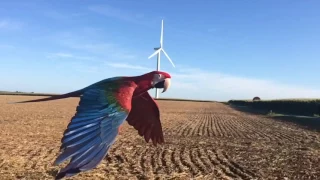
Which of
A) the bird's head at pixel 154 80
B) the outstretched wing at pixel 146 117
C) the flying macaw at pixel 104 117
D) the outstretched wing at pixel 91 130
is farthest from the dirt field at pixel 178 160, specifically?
the outstretched wing at pixel 91 130

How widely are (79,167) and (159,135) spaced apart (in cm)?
159

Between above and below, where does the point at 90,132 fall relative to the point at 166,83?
below

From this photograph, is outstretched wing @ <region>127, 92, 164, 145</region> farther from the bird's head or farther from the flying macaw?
the bird's head

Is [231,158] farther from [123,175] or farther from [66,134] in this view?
[66,134]

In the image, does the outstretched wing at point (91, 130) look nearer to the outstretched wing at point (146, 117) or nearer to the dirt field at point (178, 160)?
the outstretched wing at point (146, 117)

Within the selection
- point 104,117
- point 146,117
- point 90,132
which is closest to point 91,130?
point 90,132

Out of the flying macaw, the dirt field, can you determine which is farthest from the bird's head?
the dirt field

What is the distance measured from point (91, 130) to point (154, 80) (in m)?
0.84

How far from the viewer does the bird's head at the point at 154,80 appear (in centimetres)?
324

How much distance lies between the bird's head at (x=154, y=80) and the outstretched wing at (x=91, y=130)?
0.20 meters

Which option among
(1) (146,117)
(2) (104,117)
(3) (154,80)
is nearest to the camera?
(2) (104,117)

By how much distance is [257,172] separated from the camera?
10.3 meters

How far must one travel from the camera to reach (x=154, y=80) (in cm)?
326

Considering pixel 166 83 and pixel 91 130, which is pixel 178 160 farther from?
pixel 91 130
